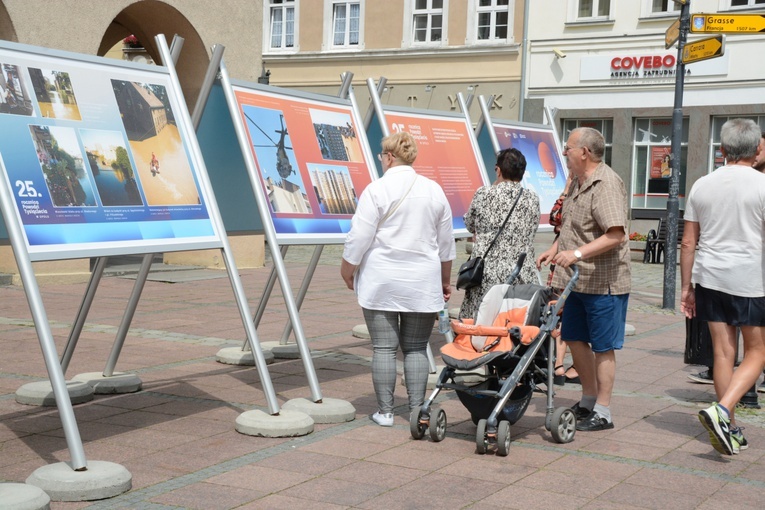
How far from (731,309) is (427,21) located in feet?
78.7

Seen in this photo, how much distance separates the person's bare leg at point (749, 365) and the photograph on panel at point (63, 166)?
360 cm

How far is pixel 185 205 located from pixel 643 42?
22204 mm

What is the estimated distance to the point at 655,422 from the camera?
6.76 meters

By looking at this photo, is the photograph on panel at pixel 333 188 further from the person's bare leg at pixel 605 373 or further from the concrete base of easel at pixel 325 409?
the person's bare leg at pixel 605 373

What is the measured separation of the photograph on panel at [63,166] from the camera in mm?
5262

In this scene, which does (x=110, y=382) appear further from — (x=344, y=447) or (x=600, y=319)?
(x=600, y=319)

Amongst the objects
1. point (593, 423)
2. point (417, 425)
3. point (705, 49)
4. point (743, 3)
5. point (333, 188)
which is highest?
point (743, 3)

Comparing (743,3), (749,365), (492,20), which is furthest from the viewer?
(492,20)

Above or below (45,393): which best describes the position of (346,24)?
above

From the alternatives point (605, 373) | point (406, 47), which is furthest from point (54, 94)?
point (406, 47)

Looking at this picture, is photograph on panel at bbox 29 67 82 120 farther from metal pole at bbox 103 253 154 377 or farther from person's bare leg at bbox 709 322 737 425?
person's bare leg at bbox 709 322 737 425

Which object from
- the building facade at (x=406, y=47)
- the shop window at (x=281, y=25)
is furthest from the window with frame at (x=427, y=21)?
the shop window at (x=281, y=25)

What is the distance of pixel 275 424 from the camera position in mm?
6004

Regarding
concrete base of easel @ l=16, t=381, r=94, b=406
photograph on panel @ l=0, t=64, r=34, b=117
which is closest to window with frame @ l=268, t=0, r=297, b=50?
concrete base of easel @ l=16, t=381, r=94, b=406
